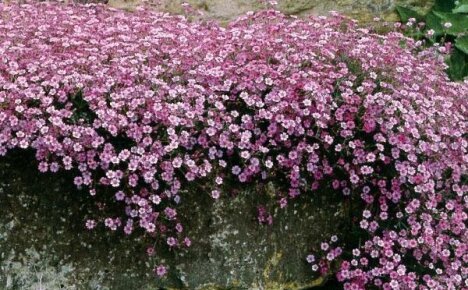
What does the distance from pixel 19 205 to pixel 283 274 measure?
1.47 m

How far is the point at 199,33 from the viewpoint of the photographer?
4930 mm

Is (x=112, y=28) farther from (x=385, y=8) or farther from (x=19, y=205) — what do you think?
(x=385, y=8)

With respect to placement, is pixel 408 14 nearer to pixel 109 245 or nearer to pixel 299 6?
pixel 299 6

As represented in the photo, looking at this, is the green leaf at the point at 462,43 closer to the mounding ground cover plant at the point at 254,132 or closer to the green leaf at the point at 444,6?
the green leaf at the point at 444,6

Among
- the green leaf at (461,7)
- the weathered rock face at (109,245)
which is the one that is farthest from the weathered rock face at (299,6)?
the weathered rock face at (109,245)

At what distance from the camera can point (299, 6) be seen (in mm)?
6793

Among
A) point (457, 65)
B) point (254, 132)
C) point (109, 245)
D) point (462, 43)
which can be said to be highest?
point (254, 132)

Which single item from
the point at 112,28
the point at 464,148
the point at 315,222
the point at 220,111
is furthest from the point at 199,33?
the point at 464,148

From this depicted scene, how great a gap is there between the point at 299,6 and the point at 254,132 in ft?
10.0

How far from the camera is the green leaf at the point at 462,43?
620 centimetres

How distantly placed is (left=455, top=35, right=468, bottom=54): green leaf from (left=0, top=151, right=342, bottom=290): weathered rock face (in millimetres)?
2873

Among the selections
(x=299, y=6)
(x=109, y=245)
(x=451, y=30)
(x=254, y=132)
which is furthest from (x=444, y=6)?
(x=109, y=245)

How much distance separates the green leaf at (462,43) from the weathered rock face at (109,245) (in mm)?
2873

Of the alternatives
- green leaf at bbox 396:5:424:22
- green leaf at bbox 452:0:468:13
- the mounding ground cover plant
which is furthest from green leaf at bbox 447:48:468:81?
the mounding ground cover plant
